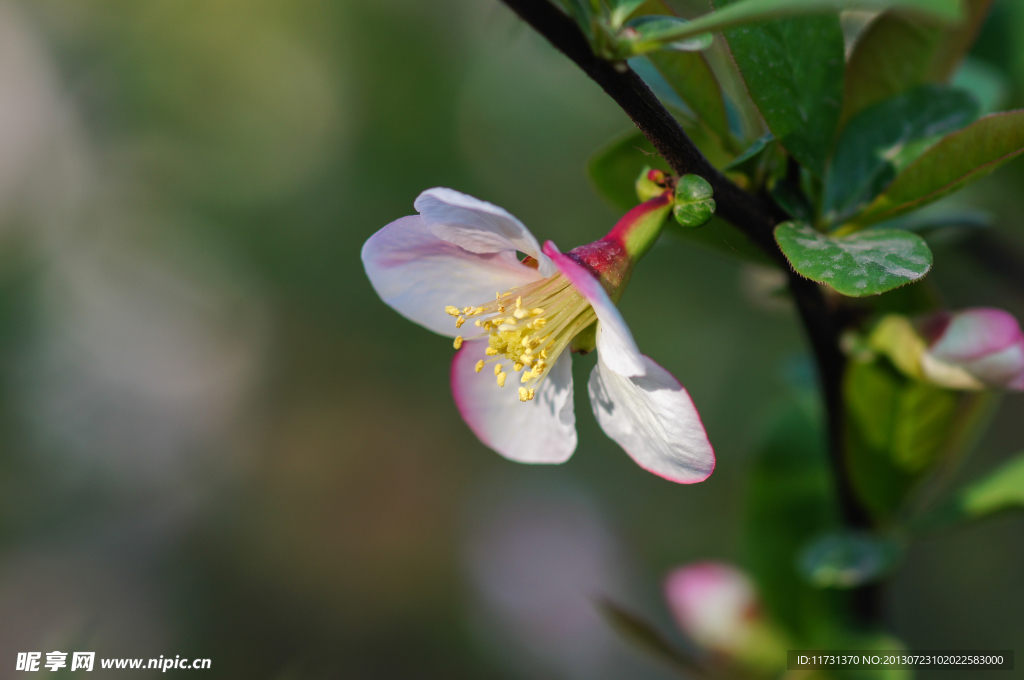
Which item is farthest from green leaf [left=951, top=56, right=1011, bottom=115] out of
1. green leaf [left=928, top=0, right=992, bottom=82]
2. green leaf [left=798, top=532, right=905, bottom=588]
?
green leaf [left=798, top=532, right=905, bottom=588]

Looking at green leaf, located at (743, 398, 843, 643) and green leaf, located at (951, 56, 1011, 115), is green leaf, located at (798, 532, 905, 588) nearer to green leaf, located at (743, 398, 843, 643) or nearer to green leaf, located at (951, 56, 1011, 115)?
green leaf, located at (743, 398, 843, 643)

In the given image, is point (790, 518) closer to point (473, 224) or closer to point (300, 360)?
point (473, 224)

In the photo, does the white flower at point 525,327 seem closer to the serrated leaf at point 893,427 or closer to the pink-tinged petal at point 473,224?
the pink-tinged petal at point 473,224

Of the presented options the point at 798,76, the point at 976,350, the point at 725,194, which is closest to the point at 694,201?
the point at 725,194

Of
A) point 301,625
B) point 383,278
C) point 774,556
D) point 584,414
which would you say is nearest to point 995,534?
point 584,414

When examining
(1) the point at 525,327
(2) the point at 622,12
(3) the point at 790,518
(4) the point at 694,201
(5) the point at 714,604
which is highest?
(2) the point at 622,12

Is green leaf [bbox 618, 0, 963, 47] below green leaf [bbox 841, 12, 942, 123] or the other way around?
below
